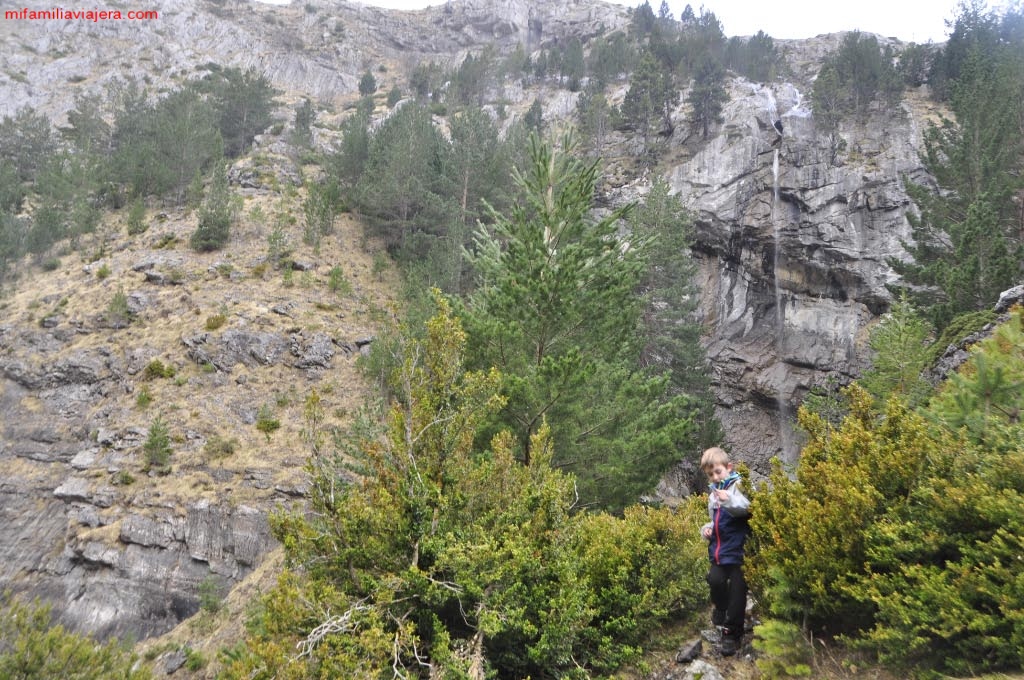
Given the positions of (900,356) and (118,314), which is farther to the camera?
(118,314)

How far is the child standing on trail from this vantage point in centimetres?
485

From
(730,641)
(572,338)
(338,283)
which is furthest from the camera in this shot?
(338,283)

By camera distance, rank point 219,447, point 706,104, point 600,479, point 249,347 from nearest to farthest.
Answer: point 600,479 < point 219,447 < point 249,347 < point 706,104

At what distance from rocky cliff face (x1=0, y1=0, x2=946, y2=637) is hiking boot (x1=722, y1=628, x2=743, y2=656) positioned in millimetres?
7702

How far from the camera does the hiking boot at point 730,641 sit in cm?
482

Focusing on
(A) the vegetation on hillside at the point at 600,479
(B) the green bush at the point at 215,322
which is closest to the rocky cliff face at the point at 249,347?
(B) the green bush at the point at 215,322

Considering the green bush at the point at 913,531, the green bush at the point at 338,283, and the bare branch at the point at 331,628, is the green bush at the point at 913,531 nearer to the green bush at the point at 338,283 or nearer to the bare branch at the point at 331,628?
the bare branch at the point at 331,628

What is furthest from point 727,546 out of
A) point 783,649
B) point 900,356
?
point 900,356

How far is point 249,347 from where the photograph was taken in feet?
75.8

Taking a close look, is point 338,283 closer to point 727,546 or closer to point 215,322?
point 215,322

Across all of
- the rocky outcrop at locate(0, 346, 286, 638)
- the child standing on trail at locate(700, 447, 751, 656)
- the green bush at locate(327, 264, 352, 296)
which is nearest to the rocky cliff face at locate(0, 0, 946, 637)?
the rocky outcrop at locate(0, 346, 286, 638)

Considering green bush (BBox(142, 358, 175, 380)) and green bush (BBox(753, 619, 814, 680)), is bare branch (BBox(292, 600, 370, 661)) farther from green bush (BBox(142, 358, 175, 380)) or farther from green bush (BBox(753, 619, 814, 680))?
green bush (BBox(142, 358, 175, 380))

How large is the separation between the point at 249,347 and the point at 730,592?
22.6m

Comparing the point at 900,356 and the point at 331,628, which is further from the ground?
the point at 331,628
